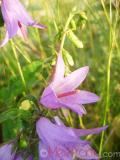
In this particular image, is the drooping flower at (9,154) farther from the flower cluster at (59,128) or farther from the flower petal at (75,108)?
the flower petal at (75,108)

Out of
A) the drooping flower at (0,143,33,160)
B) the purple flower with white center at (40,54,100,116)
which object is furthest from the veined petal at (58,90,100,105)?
the drooping flower at (0,143,33,160)

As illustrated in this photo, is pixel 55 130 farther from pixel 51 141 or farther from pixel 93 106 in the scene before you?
pixel 93 106

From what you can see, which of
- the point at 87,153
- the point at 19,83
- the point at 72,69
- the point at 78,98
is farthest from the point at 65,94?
the point at 72,69

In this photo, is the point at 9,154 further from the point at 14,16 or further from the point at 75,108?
the point at 14,16

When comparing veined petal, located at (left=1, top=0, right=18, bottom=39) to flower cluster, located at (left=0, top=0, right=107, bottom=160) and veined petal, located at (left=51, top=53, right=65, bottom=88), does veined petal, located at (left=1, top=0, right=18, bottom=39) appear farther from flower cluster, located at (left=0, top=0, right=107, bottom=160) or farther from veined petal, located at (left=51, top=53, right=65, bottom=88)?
veined petal, located at (left=51, top=53, right=65, bottom=88)

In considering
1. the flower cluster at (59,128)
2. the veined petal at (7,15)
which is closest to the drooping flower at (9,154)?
the flower cluster at (59,128)
